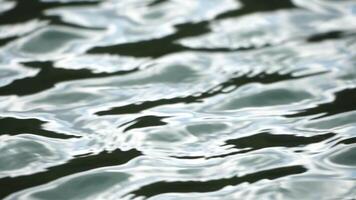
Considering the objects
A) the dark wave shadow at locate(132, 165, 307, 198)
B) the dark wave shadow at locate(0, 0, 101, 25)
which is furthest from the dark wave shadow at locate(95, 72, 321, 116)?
the dark wave shadow at locate(0, 0, 101, 25)

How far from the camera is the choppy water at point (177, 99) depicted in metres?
2.56

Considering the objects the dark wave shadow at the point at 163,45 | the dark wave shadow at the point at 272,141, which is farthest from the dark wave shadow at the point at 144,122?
the dark wave shadow at the point at 163,45

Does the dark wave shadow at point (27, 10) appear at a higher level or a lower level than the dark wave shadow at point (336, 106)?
higher

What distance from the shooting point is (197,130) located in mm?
2873

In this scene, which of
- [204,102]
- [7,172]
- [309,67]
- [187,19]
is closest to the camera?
[7,172]

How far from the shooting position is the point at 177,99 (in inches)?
124

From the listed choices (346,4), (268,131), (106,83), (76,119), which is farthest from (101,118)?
(346,4)

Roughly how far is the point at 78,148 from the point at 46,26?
1240 mm

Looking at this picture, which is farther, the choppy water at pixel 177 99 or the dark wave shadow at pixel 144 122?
the dark wave shadow at pixel 144 122

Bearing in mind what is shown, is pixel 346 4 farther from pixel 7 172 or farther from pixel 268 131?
pixel 7 172

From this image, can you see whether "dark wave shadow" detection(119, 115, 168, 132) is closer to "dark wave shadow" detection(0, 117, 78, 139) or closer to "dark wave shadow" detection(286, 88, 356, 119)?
"dark wave shadow" detection(0, 117, 78, 139)

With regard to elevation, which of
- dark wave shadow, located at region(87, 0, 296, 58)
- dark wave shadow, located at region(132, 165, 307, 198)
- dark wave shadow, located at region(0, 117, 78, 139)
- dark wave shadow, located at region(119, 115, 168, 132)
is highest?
dark wave shadow, located at region(87, 0, 296, 58)

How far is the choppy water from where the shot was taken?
2.56 m

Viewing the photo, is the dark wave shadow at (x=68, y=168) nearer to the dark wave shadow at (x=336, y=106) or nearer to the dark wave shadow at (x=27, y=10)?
the dark wave shadow at (x=336, y=106)
